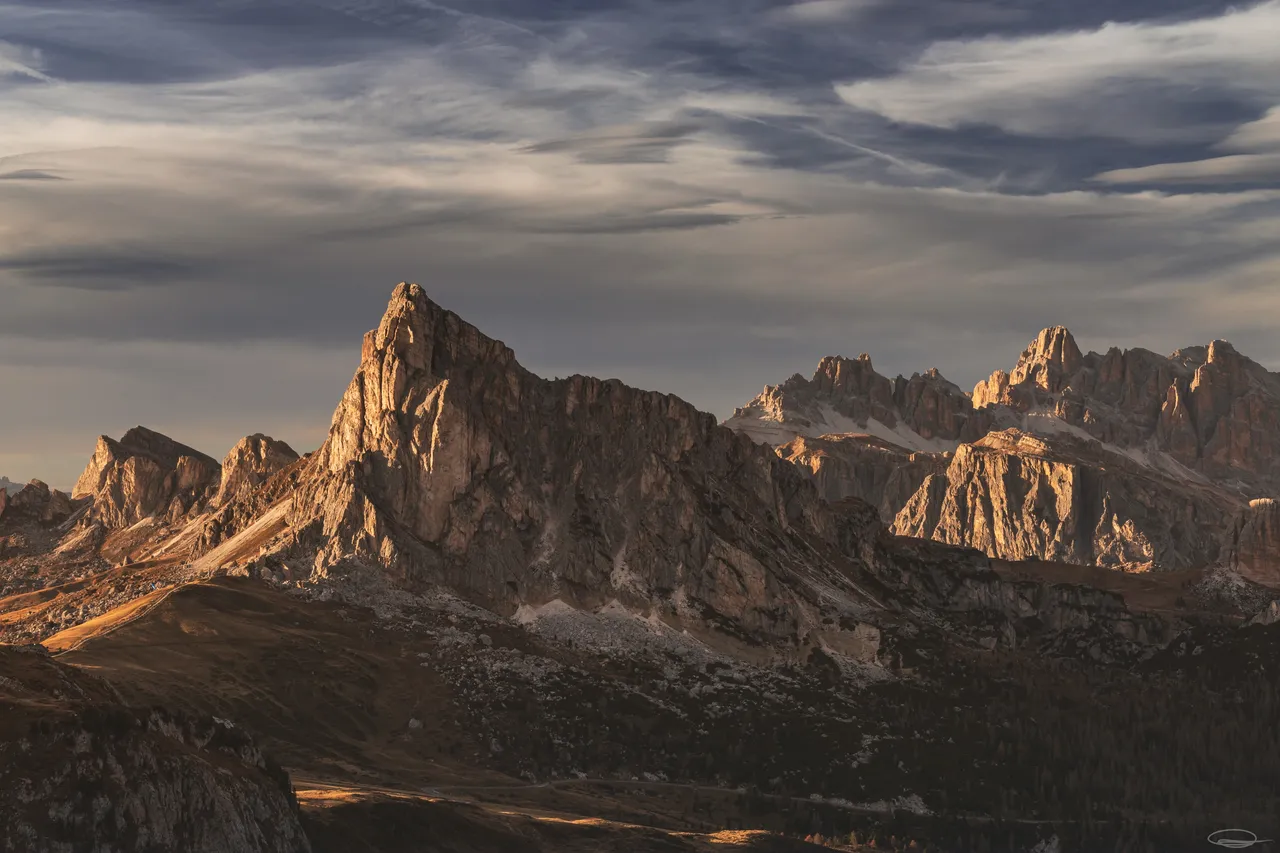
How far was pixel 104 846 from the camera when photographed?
16175cm

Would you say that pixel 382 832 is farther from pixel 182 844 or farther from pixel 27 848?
pixel 27 848

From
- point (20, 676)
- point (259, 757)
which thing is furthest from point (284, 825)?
point (20, 676)

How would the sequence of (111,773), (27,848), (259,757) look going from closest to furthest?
(27,848) < (111,773) < (259,757)

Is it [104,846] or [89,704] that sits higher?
[89,704]

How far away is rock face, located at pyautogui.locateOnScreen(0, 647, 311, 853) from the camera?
6304 inches

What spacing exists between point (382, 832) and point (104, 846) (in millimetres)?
42634

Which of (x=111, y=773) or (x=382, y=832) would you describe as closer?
(x=111, y=773)

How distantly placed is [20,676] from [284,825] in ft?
97.9

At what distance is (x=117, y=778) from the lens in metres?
167

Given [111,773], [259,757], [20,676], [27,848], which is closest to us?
[27,848]

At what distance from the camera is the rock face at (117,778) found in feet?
525

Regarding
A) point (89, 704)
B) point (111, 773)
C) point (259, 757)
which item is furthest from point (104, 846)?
point (259, 757)

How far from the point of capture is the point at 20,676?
178875 millimetres

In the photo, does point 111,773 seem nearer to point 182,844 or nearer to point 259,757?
point 182,844
